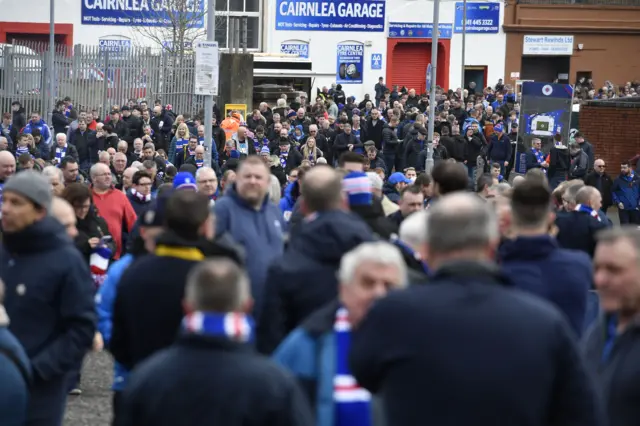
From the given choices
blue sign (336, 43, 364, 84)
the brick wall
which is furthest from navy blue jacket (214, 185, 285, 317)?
blue sign (336, 43, 364, 84)

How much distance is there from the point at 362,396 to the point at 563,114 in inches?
904

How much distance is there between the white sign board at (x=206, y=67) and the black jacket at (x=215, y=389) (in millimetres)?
12350

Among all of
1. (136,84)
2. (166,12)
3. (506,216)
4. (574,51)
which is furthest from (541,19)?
(506,216)

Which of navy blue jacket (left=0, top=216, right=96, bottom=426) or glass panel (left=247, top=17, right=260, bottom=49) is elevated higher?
glass panel (left=247, top=17, right=260, bottom=49)

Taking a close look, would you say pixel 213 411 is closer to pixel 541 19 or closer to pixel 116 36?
pixel 116 36

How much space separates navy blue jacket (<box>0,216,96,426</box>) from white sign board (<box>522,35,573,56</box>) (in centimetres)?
4921

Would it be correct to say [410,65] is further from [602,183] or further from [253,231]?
[253,231]

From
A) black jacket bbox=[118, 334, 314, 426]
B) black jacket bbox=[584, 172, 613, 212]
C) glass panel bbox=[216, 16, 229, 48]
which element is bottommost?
black jacket bbox=[584, 172, 613, 212]

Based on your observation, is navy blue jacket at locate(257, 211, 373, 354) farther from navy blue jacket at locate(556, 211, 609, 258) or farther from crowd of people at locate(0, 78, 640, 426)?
navy blue jacket at locate(556, 211, 609, 258)

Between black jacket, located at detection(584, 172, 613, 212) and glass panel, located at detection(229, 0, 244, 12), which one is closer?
black jacket, located at detection(584, 172, 613, 212)

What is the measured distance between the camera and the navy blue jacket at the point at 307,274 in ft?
19.2

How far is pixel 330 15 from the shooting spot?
1997 inches

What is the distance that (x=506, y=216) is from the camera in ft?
24.9

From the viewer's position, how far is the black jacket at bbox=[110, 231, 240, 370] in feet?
18.5
